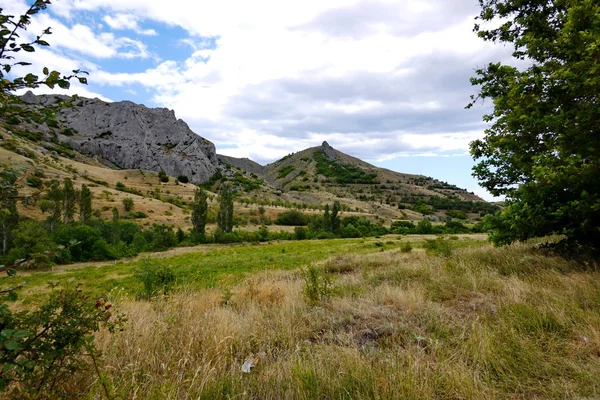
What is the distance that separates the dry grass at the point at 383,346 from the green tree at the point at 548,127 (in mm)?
1925

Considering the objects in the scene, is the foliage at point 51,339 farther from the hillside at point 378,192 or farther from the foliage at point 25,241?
the hillside at point 378,192

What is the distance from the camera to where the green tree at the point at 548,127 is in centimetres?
596

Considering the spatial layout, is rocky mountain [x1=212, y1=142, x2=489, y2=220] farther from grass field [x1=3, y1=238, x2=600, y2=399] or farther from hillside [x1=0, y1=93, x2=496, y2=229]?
grass field [x1=3, y1=238, x2=600, y2=399]

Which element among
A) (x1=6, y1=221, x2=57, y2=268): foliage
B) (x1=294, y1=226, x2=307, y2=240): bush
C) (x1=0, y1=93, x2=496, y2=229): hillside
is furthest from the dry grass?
(x1=0, y1=93, x2=496, y2=229): hillside

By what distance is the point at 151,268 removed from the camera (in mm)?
13594

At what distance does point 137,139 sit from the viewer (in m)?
116

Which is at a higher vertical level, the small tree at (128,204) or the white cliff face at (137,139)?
the white cliff face at (137,139)

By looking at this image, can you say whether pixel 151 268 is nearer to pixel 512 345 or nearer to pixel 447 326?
pixel 447 326

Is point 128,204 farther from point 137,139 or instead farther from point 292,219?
point 137,139

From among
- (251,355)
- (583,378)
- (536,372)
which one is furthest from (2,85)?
(583,378)

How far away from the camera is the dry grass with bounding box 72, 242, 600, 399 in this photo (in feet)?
9.30

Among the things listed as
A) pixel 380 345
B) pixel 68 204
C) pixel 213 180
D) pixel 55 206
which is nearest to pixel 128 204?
pixel 68 204

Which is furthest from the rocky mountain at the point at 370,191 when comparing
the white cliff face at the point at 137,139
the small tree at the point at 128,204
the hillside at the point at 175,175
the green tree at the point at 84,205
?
the green tree at the point at 84,205

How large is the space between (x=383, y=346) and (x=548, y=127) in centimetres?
617
